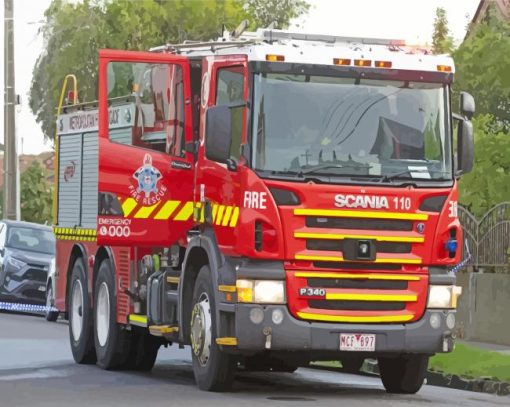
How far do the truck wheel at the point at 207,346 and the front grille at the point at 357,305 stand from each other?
3.34 feet

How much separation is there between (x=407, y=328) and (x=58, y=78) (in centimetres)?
4591

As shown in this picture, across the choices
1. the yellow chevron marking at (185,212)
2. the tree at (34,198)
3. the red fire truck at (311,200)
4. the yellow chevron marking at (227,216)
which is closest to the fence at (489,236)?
the red fire truck at (311,200)

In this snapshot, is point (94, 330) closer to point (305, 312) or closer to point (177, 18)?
point (305, 312)

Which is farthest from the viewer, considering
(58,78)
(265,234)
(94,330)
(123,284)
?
(58,78)

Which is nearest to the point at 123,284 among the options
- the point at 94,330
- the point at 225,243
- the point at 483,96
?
the point at 94,330

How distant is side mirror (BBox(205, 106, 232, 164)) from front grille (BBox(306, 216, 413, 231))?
99cm

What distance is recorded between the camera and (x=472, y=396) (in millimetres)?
17562

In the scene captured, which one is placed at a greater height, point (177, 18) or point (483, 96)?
point (177, 18)

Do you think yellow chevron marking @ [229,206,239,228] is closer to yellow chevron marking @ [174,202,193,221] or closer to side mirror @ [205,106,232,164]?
side mirror @ [205,106,232,164]

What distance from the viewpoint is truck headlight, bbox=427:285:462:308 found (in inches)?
640

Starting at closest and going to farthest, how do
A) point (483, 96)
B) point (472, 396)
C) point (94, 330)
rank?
point (472, 396), point (94, 330), point (483, 96)

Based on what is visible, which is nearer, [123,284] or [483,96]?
[123,284]

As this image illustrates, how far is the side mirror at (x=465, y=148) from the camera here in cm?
1656

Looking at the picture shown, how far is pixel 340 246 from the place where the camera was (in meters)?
15.9
